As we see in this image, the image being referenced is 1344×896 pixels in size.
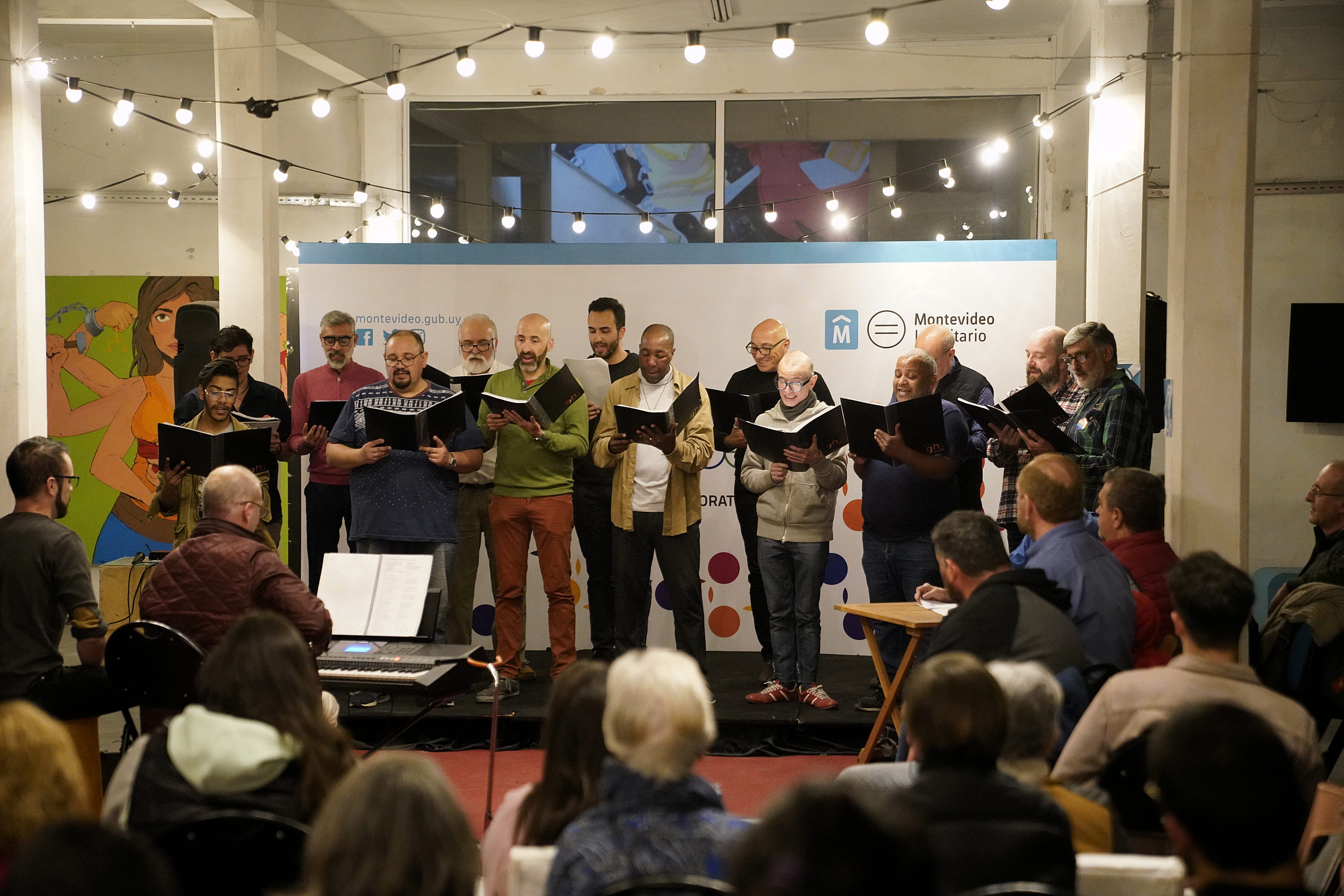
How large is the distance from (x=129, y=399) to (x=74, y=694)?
7.17m

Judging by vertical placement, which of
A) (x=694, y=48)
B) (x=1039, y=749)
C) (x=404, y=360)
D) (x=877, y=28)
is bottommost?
(x=1039, y=749)

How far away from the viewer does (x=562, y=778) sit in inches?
90.8

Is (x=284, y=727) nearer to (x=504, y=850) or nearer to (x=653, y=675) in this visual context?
(x=504, y=850)

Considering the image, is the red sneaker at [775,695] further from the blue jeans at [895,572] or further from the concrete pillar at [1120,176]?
the concrete pillar at [1120,176]

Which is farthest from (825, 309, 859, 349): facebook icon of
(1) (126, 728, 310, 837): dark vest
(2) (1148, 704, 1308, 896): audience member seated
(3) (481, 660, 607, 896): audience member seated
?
(2) (1148, 704, 1308, 896): audience member seated

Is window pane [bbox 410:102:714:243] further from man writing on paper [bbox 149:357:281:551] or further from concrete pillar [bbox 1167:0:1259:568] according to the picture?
concrete pillar [bbox 1167:0:1259:568]

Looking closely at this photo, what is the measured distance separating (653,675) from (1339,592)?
123 inches

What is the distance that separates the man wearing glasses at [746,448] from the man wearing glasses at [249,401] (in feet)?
7.04

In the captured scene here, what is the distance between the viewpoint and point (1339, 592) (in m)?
4.09

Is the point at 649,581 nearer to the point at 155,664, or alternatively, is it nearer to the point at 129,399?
the point at 155,664

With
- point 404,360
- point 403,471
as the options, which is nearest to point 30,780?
point 403,471

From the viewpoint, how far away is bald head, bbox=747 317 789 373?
234 inches

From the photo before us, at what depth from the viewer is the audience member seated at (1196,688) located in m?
2.69

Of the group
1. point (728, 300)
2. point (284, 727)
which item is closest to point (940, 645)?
point (284, 727)
